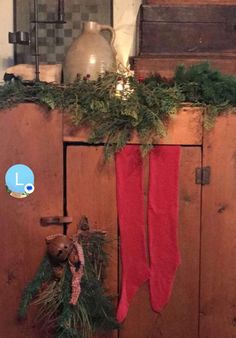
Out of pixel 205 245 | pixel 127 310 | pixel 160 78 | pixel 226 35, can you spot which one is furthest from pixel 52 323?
pixel 226 35

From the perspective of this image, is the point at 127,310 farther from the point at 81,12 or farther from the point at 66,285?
the point at 81,12

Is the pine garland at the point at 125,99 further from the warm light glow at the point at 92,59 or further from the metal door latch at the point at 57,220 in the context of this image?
the metal door latch at the point at 57,220

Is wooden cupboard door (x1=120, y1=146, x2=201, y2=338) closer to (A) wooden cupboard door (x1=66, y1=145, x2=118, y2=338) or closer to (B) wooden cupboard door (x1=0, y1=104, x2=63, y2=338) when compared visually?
(A) wooden cupboard door (x1=66, y1=145, x2=118, y2=338)

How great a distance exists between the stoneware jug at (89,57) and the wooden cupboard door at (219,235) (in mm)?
486

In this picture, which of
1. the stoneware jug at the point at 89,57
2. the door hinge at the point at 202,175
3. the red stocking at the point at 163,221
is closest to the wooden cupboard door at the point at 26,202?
the stoneware jug at the point at 89,57

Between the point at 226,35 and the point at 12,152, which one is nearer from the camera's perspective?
the point at 12,152

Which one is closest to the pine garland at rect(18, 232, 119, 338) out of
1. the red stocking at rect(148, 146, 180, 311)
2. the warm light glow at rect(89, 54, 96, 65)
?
the red stocking at rect(148, 146, 180, 311)

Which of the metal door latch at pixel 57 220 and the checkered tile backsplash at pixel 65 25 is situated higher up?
the checkered tile backsplash at pixel 65 25

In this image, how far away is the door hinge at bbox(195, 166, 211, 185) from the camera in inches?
66.7

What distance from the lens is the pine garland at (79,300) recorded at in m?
1.59

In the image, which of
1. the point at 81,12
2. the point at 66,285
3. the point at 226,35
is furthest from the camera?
the point at 81,12

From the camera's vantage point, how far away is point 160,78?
174 cm

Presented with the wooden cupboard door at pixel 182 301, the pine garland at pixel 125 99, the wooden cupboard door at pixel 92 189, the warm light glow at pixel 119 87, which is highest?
the warm light glow at pixel 119 87

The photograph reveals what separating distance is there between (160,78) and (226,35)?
0.40 meters
